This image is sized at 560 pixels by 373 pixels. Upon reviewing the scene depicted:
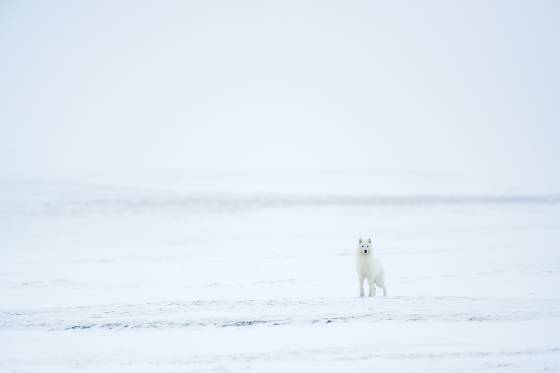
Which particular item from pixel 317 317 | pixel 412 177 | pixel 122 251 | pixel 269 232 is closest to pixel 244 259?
pixel 122 251

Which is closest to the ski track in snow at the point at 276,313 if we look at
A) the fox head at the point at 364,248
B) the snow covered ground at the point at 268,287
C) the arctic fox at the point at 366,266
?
the snow covered ground at the point at 268,287

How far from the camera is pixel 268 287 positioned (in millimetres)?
12625

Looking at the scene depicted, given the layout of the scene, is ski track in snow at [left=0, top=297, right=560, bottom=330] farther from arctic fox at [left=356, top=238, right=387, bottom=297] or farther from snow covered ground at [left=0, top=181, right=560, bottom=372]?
arctic fox at [left=356, top=238, right=387, bottom=297]

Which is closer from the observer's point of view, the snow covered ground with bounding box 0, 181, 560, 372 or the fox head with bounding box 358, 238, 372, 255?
the snow covered ground with bounding box 0, 181, 560, 372

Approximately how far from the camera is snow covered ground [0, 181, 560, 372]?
6934 millimetres

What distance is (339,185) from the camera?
42.0 meters

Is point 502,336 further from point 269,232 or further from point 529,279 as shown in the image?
point 269,232

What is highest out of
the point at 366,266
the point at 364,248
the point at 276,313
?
the point at 364,248

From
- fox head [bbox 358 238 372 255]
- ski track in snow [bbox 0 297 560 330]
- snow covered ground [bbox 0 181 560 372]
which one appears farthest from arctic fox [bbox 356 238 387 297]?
ski track in snow [bbox 0 297 560 330]

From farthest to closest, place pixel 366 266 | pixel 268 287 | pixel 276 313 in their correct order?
pixel 268 287, pixel 366 266, pixel 276 313

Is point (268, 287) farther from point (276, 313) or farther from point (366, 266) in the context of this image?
point (276, 313)

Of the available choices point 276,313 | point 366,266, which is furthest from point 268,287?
point 276,313

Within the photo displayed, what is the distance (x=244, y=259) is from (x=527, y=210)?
18.4 metres

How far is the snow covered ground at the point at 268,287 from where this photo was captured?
6934 millimetres
